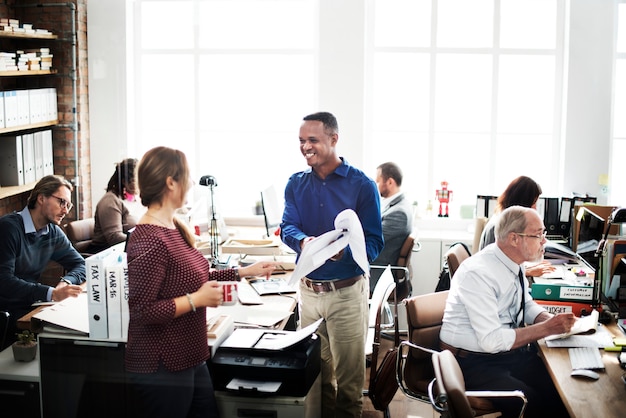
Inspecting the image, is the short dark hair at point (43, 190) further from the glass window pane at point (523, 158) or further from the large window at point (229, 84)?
the glass window pane at point (523, 158)

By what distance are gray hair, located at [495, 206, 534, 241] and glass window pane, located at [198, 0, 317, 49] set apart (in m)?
3.48

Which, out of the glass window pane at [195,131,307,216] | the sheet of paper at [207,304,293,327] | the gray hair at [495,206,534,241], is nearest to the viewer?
the gray hair at [495,206,534,241]

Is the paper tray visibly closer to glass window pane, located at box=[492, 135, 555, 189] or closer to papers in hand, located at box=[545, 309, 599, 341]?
papers in hand, located at box=[545, 309, 599, 341]

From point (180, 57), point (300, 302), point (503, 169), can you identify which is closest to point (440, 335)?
point (300, 302)

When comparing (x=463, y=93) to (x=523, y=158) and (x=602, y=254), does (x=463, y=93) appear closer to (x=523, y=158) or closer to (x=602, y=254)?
(x=523, y=158)

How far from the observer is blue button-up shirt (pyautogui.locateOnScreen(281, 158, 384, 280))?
4.03 metres

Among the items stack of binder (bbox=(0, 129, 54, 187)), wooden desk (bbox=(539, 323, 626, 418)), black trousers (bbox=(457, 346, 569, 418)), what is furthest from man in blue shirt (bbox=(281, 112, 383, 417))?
stack of binder (bbox=(0, 129, 54, 187))

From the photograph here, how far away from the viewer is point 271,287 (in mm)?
4609

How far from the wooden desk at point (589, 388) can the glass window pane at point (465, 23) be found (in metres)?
3.73

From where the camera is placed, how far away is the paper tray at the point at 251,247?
532 centimetres

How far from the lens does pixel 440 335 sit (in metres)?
3.80

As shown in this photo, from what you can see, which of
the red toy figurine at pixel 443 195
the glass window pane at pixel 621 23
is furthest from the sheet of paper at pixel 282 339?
the glass window pane at pixel 621 23

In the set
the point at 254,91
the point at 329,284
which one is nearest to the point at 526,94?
the point at 254,91

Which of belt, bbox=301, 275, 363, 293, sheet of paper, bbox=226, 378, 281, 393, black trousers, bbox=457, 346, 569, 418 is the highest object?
belt, bbox=301, 275, 363, 293
